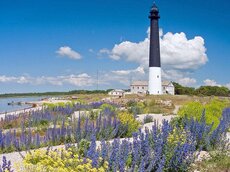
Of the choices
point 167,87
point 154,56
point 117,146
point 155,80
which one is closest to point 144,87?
point 167,87

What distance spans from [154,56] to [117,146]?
42952 mm

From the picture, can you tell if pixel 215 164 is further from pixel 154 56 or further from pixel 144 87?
pixel 144 87

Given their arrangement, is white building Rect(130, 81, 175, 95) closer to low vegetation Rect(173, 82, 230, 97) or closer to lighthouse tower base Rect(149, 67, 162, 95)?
low vegetation Rect(173, 82, 230, 97)

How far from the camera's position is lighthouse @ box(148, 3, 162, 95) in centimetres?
4791

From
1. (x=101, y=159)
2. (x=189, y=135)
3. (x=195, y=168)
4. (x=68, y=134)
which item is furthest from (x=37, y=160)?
(x=68, y=134)

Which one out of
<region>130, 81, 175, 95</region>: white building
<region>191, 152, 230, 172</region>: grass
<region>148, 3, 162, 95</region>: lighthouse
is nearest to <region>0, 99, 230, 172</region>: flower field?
<region>191, 152, 230, 172</region>: grass

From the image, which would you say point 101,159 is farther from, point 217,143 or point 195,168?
point 217,143

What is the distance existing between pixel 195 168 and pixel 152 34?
42.3 m

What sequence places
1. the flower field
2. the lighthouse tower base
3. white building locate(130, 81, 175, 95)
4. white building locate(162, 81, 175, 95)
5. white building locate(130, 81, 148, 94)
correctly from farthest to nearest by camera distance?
white building locate(130, 81, 148, 94) < white building locate(130, 81, 175, 95) < white building locate(162, 81, 175, 95) < the lighthouse tower base < the flower field

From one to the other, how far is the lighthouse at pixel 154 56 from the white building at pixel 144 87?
879 inches

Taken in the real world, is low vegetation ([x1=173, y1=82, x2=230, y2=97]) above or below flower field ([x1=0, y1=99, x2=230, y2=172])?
above

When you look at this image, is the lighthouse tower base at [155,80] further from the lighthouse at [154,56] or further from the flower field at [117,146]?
the flower field at [117,146]

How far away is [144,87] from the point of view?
74.5 meters

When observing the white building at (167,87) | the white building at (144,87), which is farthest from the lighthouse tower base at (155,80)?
the white building at (167,87)
